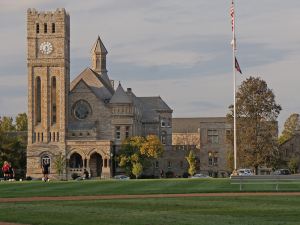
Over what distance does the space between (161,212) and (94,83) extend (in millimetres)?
107406

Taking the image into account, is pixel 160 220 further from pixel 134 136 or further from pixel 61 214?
pixel 134 136

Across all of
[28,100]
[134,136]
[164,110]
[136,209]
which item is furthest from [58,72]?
[136,209]

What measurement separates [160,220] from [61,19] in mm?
103012

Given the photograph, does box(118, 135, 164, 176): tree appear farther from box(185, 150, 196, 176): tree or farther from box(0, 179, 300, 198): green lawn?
box(0, 179, 300, 198): green lawn

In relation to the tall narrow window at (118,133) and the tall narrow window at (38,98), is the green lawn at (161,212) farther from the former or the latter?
the tall narrow window at (118,133)

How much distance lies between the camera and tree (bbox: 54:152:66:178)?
378ft

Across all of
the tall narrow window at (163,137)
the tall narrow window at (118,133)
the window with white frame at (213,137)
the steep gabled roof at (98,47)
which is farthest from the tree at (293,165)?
the steep gabled roof at (98,47)

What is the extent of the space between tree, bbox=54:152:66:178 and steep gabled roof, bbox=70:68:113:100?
13683mm

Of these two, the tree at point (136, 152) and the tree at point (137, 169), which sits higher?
the tree at point (136, 152)

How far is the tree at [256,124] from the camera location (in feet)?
284

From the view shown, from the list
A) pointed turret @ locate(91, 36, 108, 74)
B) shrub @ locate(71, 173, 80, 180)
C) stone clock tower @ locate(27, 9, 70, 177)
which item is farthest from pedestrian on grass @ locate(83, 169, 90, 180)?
pointed turret @ locate(91, 36, 108, 74)

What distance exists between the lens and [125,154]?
A: 115812mm

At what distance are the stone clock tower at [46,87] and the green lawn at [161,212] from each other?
90069mm

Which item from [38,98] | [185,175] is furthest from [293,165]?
[38,98]
